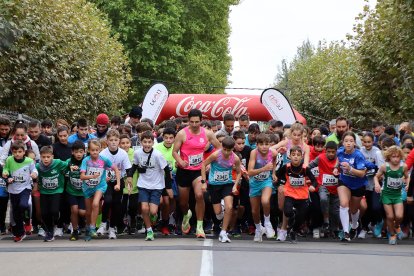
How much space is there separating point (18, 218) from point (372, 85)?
48.3ft

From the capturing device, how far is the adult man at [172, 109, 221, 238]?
31.7ft

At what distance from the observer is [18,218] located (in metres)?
9.39

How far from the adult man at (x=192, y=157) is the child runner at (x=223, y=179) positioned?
259 mm

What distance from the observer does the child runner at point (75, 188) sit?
946 centimetres

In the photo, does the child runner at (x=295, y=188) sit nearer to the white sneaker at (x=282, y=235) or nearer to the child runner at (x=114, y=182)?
the white sneaker at (x=282, y=235)

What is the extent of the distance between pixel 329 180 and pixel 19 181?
16.7 feet

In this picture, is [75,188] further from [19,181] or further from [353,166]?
[353,166]


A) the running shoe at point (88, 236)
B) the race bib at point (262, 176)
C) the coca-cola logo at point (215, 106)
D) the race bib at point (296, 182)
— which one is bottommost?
the running shoe at point (88, 236)

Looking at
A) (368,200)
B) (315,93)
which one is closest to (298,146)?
(368,200)

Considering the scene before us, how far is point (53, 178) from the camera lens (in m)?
9.51

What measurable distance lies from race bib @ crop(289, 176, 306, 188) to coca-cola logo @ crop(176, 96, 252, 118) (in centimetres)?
1050

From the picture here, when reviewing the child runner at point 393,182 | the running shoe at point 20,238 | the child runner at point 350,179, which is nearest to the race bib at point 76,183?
the running shoe at point 20,238

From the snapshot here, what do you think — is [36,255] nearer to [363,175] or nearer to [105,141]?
[105,141]

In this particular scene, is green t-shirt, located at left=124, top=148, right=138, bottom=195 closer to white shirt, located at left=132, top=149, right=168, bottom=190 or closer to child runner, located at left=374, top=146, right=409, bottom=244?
white shirt, located at left=132, top=149, right=168, bottom=190
